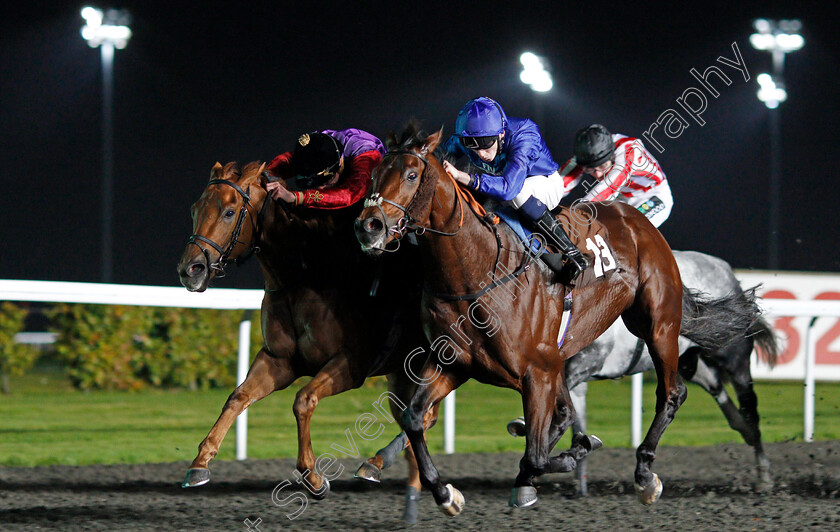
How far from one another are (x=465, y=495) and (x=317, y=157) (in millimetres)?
1820

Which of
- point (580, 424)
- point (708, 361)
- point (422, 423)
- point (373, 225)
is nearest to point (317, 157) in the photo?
point (373, 225)

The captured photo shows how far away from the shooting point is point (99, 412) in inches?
296

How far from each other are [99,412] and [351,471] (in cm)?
319

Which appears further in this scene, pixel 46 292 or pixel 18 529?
pixel 46 292

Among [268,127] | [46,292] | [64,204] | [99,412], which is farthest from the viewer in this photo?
[268,127]

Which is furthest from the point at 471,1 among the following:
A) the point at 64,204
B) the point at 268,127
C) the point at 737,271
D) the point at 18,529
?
the point at 18,529

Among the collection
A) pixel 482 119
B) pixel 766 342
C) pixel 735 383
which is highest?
pixel 482 119

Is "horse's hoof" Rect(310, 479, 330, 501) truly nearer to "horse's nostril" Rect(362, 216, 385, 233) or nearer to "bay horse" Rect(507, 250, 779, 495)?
"horse's nostril" Rect(362, 216, 385, 233)

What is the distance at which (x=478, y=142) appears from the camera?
11.8 feet

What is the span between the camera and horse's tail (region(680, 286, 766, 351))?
4.75m

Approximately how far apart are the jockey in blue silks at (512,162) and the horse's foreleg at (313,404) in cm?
90

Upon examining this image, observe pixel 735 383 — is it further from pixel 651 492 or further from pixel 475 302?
pixel 475 302

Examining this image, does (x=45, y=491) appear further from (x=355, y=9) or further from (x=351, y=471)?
(x=355, y=9)

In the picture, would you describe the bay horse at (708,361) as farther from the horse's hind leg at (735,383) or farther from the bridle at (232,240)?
the bridle at (232,240)
